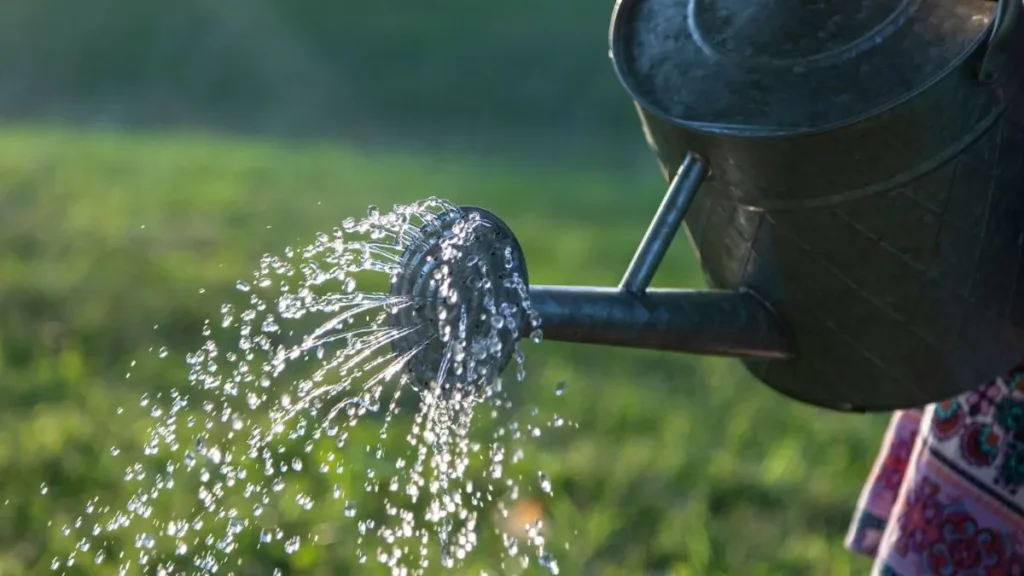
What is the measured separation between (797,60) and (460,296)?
1.12ft

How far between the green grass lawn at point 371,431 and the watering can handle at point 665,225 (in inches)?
32.8

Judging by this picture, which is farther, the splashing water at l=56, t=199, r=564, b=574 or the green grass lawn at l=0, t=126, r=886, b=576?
the green grass lawn at l=0, t=126, r=886, b=576

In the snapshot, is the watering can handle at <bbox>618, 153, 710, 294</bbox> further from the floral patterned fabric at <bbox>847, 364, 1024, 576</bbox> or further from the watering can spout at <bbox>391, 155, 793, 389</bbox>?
the floral patterned fabric at <bbox>847, 364, 1024, 576</bbox>

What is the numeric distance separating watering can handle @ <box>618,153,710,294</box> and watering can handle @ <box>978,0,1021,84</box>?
19 centimetres

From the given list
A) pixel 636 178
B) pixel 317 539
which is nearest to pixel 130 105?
pixel 636 178

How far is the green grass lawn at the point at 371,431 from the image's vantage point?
1797 mm

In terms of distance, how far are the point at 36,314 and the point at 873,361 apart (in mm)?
1939

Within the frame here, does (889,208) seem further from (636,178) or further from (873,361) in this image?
(636,178)

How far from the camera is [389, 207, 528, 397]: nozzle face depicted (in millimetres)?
775

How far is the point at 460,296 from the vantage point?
2.54 ft

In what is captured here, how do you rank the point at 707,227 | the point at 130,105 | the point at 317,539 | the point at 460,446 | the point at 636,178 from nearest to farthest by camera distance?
the point at 460,446, the point at 707,227, the point at 317,539, the point at 636,178, the point at 130,105

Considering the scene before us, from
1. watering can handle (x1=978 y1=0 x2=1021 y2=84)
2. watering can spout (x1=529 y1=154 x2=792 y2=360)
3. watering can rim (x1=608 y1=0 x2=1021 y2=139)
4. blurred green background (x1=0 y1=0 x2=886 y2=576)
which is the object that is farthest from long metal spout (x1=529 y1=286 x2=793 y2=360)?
blurred green background (x1=0 y1=0 x2=886 y2=576)

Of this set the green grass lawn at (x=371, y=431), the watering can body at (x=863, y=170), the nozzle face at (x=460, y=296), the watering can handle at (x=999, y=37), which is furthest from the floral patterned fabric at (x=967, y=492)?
the green grass lawn at (x=371, y=431)

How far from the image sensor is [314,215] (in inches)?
125
